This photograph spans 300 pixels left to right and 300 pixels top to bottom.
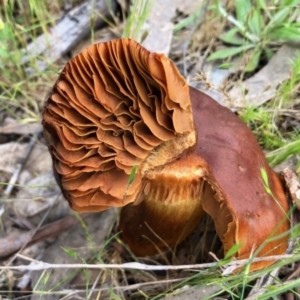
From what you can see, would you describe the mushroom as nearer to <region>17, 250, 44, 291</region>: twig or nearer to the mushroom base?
the mushroom base

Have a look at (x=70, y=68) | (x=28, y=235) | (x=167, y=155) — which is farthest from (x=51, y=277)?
(x=70, y=68)

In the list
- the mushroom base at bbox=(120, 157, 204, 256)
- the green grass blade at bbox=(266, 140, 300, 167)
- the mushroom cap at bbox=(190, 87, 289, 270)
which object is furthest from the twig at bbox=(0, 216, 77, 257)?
the green grass blade at bbox=(266, 140, 300, 167)

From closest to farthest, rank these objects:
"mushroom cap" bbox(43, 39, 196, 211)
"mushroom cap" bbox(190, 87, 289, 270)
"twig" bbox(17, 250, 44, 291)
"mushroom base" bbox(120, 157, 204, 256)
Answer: "mushroom cap" bbox(43, 39, 196, 211) < "mushroom cap" bbox(190, 87, 289, 270) < "mushroom base" bbox(120, 157, 204, 256) < "twig" bbox(17, 250, 44, 291)

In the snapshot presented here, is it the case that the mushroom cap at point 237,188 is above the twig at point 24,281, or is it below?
above

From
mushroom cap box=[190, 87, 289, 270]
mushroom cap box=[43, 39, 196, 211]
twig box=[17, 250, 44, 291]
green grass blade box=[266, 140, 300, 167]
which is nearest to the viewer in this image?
mushroom cap box=[43, 39, 196, 211]

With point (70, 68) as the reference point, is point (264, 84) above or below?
below

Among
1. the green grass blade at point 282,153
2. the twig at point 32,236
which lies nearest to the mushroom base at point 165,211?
the twig at point 32,236

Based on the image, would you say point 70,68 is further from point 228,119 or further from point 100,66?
point 228,119

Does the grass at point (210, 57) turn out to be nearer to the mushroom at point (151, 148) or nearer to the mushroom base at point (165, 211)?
the mushroom base at point (165, 211)
